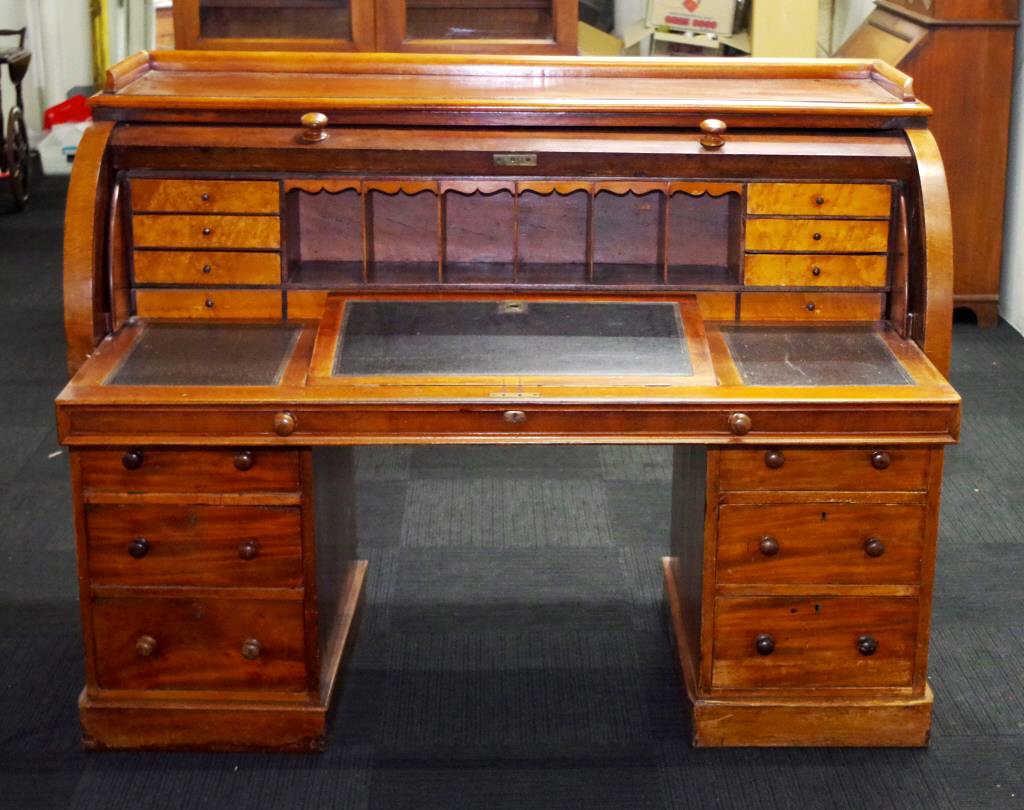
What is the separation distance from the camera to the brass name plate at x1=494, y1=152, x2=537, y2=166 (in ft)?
9.50

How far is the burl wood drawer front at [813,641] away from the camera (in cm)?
288

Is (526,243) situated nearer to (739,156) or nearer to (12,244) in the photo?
(739,156)

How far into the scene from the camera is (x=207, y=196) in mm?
2982

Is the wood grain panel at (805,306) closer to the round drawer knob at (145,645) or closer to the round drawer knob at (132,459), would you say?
the round drawer knob at (132,459)

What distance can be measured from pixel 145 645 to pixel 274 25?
2.49 meters

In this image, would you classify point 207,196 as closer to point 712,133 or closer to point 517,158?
point 517,158

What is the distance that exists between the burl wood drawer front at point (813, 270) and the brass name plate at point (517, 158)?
50 centimetres

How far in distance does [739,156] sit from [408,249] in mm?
762

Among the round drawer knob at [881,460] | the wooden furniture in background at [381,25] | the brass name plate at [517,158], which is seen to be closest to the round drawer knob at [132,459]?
the brass name plate at [517,158]

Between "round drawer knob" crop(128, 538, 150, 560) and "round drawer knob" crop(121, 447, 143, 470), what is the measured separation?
153 mm

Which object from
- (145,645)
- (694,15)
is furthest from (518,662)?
(694,15)

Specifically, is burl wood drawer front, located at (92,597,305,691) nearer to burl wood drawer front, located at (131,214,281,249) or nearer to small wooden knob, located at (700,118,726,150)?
burl wood drawer front, located at (131,214,281,249)

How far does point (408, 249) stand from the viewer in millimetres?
3211

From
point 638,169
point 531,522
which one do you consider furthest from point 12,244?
point 638,169
